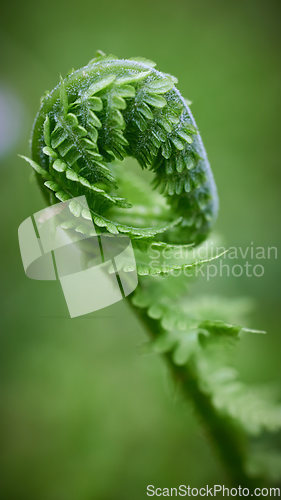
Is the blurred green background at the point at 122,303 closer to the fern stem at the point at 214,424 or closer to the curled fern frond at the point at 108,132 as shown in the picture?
the fern stem at the point at 214,424

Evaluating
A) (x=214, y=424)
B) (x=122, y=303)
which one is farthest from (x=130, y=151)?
(x=122, y=303)

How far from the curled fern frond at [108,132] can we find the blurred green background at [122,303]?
0.53m

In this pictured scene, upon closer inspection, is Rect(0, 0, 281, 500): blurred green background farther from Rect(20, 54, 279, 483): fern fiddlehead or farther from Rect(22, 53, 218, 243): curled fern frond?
Rect(22, 53, 218, 243): curled fern frond

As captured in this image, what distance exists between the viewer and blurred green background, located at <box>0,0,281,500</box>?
189 cm

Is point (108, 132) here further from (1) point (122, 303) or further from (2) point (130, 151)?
(1) point (122, 303)

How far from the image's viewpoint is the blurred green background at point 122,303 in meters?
1.89

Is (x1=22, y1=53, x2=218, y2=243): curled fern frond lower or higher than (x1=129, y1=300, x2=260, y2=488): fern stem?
higher

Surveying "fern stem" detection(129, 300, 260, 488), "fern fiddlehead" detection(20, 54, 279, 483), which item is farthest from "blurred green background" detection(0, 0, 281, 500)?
"fern fiddlehead" detection(20, 54, 279, 483)

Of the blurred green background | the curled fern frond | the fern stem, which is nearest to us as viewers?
the curled fern frond

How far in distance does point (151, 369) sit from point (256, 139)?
1.77 m

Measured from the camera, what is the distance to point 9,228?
2412 mm

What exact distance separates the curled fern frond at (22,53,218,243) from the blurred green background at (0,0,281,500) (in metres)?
0.53

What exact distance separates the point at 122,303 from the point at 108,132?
158 centimetres

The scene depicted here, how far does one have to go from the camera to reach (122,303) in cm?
236
